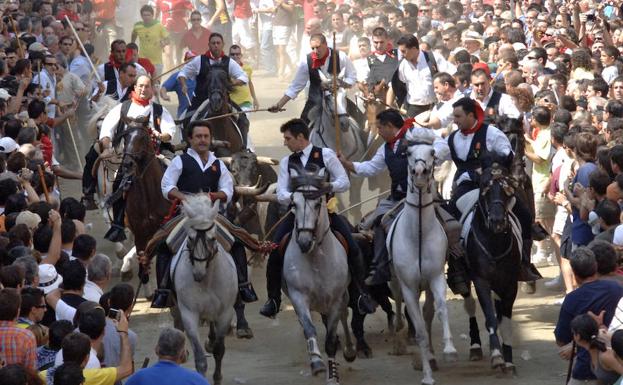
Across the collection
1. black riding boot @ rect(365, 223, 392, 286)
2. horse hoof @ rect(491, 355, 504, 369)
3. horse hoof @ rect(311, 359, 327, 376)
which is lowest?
horse hoof @ rect(491, 355, 504, 369)

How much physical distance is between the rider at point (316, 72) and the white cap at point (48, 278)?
7816mm

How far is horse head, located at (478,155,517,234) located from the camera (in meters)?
13.8

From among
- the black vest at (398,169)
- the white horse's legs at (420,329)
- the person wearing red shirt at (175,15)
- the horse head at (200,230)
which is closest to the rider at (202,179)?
the horse head at (200,230)

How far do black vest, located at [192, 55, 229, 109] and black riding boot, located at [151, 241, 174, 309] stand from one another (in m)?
6.53

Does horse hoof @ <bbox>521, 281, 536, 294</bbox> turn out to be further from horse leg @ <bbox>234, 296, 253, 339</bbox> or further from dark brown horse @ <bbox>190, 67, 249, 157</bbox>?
dark brown horse @ <bbox>190, 67, 249, 157</bbox>

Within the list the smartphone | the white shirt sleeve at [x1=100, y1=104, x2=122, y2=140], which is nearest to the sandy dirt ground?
the white shirt sleeve at [x1=100, y1=104, x2=122, y2=140]

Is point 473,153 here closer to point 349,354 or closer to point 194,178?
point 349,354

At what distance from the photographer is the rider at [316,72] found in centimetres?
1961

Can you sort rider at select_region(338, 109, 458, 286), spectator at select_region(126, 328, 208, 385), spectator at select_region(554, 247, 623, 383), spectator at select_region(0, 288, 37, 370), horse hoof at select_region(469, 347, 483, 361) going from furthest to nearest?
horse hoof at select_region(469, 347, 483, 361), rider at select_region(338, 109, 458, 286), spectator at select_region(554, 247, 623, 383), spectator at select_region(0, 288, 37, 370), spectator at select_region(126, 328, 208, 385)

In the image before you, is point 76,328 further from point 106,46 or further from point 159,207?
point 106,46

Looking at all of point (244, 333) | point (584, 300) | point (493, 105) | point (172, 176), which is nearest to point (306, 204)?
point (172, 176)

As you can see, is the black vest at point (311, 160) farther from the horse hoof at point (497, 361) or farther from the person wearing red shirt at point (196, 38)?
the person wearing red shirt at point (196, 38)

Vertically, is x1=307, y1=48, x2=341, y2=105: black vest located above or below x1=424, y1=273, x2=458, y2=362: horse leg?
above

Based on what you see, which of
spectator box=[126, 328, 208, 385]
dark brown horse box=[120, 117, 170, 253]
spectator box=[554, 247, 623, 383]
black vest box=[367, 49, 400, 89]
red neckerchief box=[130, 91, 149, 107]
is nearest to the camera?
spectator box=[126, 328, 208, 385]
